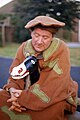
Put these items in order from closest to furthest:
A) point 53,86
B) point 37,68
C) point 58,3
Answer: point 53,86 < point 37,68 < point 58,3

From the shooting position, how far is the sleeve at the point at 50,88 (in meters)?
1.71

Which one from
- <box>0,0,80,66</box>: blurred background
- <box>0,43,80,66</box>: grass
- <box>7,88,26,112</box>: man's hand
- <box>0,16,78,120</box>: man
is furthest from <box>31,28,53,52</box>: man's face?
<box>0,0,80,66</box>: blurred background

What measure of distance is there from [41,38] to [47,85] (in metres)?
0.29

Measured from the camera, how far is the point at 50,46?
182cm

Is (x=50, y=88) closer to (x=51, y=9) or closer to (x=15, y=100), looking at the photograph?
(x=15, y=100)

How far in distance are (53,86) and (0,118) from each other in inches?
19.1

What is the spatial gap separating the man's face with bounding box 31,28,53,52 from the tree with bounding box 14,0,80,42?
40.5 feet

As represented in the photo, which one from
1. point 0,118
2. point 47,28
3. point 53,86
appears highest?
point 47,28

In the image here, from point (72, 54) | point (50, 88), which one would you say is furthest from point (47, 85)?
point (72, 54)

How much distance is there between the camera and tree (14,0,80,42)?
14.1 m

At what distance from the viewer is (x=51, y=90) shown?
1709 millimetres

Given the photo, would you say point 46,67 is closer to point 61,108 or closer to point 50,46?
point 50,46

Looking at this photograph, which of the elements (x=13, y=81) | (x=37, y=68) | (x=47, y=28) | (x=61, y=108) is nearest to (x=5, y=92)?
(x=13, y=81)

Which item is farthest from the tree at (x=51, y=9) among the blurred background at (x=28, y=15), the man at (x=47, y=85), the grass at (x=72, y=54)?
the man at (x=47, y=85)
